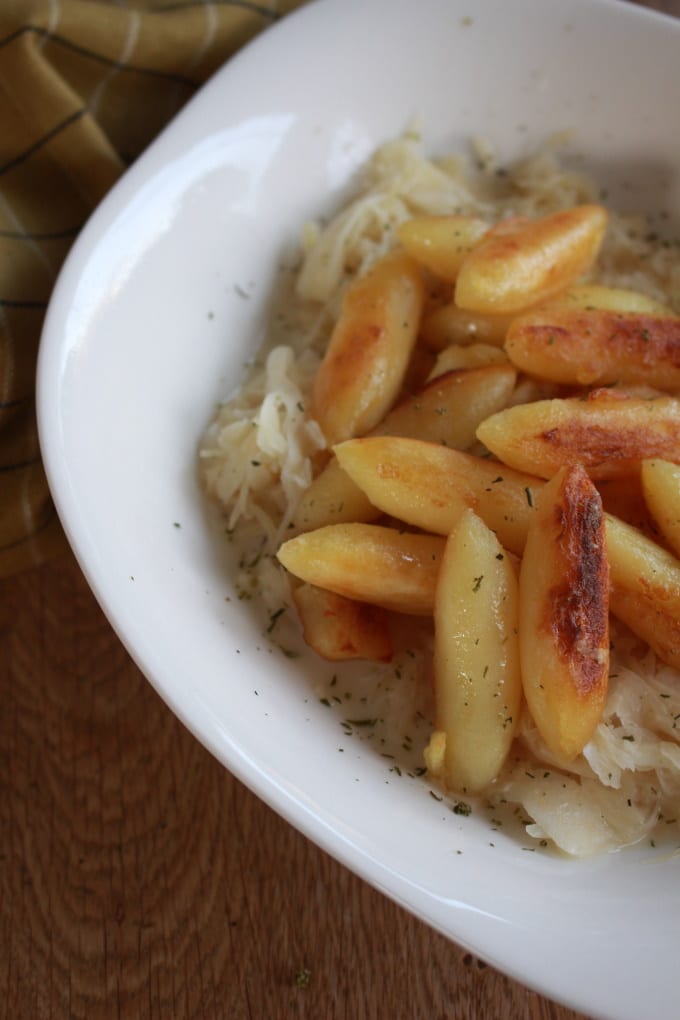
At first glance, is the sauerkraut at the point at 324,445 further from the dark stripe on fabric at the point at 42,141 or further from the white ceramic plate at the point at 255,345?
the dark stripe on fabric at the point at 42,141

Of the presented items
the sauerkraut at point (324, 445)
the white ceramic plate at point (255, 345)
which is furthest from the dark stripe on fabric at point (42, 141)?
the sauerkraut at point (324, 445)

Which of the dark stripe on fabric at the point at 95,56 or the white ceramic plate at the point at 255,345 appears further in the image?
the dark stripe on fabric at the point at 95,56

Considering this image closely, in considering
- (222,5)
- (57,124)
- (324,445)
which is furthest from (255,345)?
(222,5)

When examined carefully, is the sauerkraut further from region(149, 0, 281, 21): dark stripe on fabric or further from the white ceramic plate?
region(149, 0, 281, 21): dark stripe on fabric

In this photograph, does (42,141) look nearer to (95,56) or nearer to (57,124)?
(57,124)

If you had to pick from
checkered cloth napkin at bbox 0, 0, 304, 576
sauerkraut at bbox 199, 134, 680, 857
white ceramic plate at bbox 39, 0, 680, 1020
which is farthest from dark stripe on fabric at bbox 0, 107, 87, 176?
sauerkraut at bbox 199, 134, 680, 857

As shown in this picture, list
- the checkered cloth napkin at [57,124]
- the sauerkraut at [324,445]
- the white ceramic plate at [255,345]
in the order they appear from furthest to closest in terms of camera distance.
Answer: the checkered cloth napkin at [57,124]
the sauerkraut at [324,445]
the white ceramic plate at [255,345]

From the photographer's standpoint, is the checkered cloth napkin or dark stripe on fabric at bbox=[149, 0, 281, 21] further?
dark stripe on fabric at bbox=[149, 0, 281, 21]

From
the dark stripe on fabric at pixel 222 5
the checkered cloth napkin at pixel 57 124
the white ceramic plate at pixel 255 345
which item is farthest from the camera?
the dark stripe on fabric at pixel 222 5

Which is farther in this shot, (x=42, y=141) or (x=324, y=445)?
(x=42, y=141)
